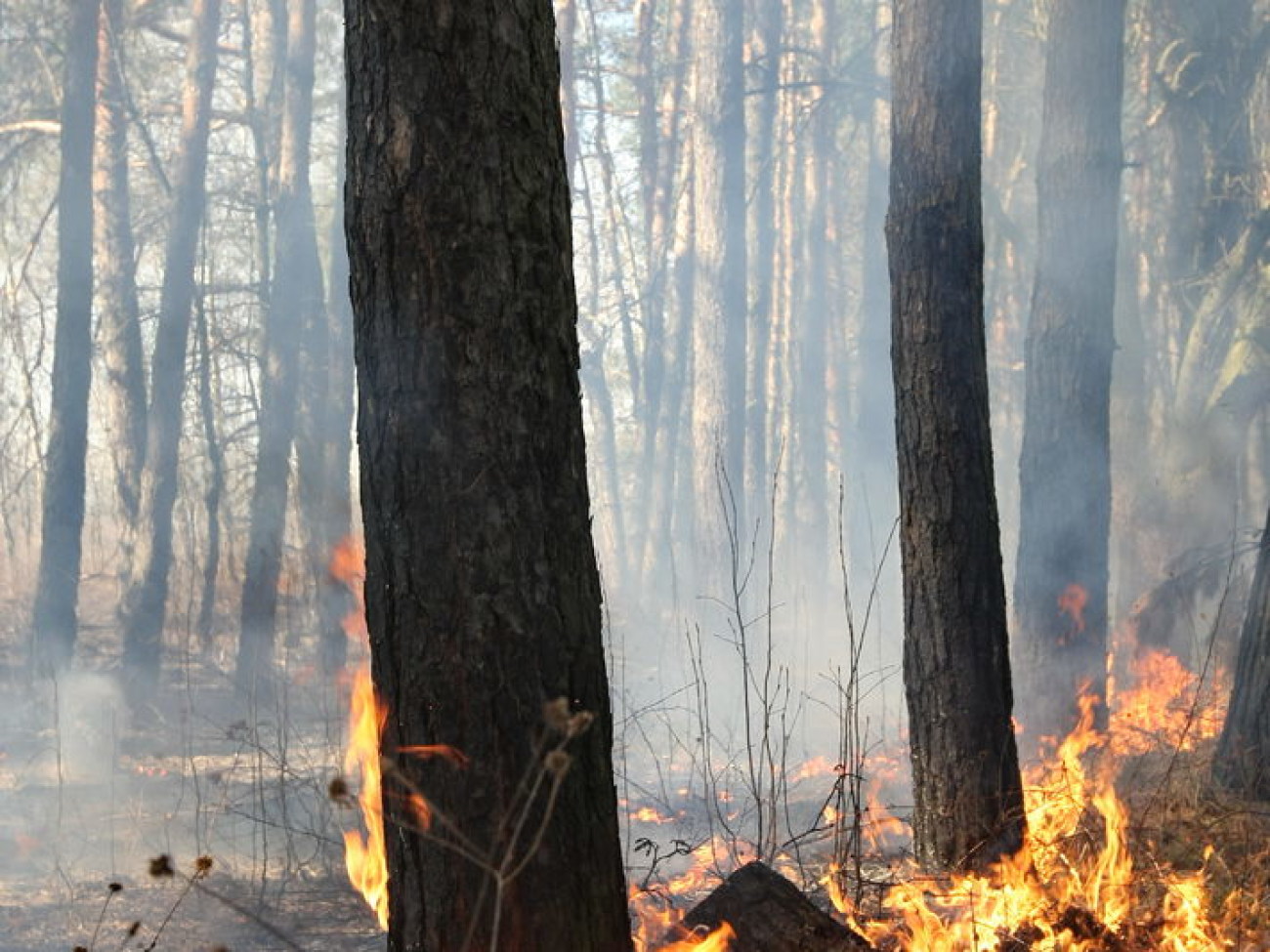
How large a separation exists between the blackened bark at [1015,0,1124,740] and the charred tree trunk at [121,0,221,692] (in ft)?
28.9

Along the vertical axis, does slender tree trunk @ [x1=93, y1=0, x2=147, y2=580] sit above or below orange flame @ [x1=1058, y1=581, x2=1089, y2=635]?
above

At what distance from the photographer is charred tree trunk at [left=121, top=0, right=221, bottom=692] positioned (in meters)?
14.4

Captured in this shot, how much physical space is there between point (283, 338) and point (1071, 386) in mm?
9024

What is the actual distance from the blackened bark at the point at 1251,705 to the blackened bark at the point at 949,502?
190 centimetres

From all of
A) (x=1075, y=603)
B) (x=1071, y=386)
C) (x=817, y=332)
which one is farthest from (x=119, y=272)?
(x=817, y=332)

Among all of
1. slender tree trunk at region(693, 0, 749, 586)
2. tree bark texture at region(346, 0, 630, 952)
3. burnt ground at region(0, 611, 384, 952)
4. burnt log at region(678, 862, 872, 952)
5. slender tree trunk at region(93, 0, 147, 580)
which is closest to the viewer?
tree bark texture at region(346, 0, 630, 952)

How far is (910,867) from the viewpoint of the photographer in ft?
20.1

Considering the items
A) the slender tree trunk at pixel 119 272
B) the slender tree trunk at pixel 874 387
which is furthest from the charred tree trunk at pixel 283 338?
the slender tree trunk at pixel 874 387

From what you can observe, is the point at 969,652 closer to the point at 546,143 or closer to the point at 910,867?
the point at 910,867

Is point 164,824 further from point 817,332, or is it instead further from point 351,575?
point 817,332

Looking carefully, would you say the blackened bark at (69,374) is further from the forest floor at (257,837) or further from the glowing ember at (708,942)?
the glowing ember at (708,942)

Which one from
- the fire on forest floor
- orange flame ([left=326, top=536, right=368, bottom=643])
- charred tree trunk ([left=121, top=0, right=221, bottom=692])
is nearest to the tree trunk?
orange flame ([left=326, top=536, right=368, bottom=643])

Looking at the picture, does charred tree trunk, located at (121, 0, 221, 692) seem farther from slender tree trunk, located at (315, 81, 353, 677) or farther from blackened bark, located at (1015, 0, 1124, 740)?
blackened bark, located at (1015, 0, 1124, 740)

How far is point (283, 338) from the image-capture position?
15453 millimetres
